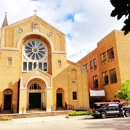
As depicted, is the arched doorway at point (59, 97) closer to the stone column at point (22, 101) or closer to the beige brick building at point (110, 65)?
the beige brick building at point (110, 65)

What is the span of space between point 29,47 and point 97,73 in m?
14.2

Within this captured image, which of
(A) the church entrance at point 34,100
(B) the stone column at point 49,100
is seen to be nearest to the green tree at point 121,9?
(B) the stone column at point 49,100

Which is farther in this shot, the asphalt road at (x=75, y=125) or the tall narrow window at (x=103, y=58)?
the tall narrow window at (x=103, y=58)

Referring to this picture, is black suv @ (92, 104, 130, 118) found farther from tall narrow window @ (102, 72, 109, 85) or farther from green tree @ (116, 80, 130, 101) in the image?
tall narrow window @ (102, 72, 109, 85)

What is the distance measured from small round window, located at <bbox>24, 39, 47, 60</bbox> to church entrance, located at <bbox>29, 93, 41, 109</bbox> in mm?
6261

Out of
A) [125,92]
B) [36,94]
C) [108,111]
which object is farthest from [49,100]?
[125,92]

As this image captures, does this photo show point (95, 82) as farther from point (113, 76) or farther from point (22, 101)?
point (22, 101)

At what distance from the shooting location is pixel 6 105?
25.6 meters

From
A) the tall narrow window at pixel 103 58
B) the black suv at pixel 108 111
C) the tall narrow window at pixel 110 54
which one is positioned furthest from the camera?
the tall narrow window at pixel 103 58

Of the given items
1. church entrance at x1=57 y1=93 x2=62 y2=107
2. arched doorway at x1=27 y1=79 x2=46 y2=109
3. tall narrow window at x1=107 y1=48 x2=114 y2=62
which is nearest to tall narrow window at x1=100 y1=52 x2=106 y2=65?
tall narrow window at x1=107 y1=48 x2=114 y2=62

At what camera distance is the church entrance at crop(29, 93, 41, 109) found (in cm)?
2644

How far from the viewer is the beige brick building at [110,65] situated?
27478 mm

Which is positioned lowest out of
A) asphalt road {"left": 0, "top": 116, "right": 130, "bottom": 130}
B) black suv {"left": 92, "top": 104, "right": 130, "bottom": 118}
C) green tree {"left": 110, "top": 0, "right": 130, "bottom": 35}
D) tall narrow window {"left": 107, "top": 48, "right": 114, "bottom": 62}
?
asphalt road {"left": 0, "top": 116, "right": 130, "bottom": 130}

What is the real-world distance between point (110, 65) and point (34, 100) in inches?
551
